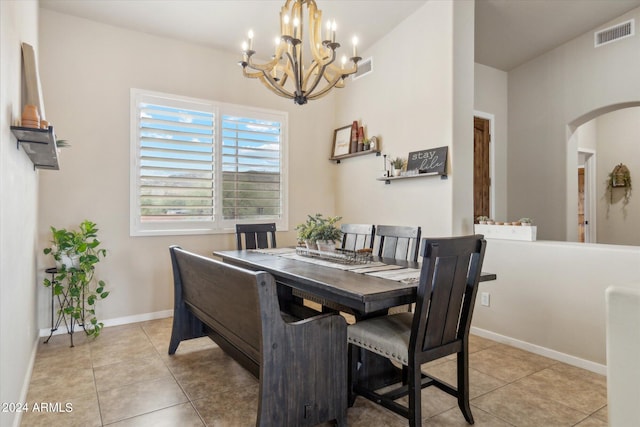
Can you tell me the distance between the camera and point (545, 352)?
10.0ft

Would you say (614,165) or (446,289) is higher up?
(614,165)

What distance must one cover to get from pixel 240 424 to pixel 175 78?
3673 millimetres

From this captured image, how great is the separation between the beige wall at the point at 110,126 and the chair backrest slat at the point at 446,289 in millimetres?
3118

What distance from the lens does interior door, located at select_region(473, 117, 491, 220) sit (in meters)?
5.11

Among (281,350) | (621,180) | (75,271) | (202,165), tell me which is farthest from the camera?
(621,180)

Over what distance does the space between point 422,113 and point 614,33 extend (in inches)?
103

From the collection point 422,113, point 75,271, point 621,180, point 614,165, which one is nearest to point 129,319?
point 75,271

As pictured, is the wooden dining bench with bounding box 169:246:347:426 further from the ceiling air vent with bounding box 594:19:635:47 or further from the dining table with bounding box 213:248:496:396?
the ceiling air vent with bounding box 594:19:635:47

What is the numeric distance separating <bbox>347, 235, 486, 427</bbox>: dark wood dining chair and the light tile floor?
271mm

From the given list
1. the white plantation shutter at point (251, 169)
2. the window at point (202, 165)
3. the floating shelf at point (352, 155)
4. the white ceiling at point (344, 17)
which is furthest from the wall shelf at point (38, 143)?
the floating shelf at point (352, 155)

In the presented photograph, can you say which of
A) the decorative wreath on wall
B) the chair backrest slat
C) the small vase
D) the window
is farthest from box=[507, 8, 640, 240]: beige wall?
the small vase

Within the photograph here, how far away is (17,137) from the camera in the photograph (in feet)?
6.45

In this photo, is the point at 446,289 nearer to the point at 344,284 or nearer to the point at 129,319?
the point at 344,284

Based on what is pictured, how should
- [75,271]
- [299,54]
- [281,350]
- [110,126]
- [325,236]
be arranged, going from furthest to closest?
[110,126] → [75,271] → [325,236] → [299,54] → [281,350]
